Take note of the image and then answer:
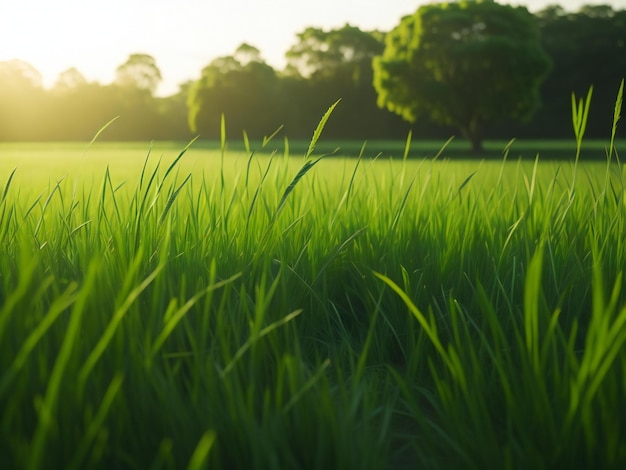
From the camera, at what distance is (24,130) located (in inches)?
1513

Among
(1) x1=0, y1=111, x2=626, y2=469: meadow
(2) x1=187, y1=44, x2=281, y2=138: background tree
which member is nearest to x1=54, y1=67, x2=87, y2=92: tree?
(2) x1=187, y1=44, x2=281, y2=138: background tree

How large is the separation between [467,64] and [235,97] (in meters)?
18.9

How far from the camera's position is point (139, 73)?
148 feet

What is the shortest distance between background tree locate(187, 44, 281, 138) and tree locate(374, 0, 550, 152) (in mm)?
16269

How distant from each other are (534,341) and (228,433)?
1.23 feet

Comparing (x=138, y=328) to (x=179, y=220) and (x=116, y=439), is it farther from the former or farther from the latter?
(x=179, y=220)

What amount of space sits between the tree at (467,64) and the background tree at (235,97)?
1627cm

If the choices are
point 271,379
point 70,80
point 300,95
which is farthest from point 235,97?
point 271,379

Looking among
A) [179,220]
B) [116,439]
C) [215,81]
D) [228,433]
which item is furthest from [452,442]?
[215,81]

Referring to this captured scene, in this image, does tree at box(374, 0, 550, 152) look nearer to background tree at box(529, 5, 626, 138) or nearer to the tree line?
the tree line

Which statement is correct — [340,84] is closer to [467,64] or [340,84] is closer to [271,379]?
[467,64]

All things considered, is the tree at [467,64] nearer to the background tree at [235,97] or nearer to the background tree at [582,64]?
the background tree at [582,64]

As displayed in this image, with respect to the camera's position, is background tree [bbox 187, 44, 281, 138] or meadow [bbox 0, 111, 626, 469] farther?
background tree [bbox 187, 44, 281, 138]

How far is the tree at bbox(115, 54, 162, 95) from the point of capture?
→ 148ft
